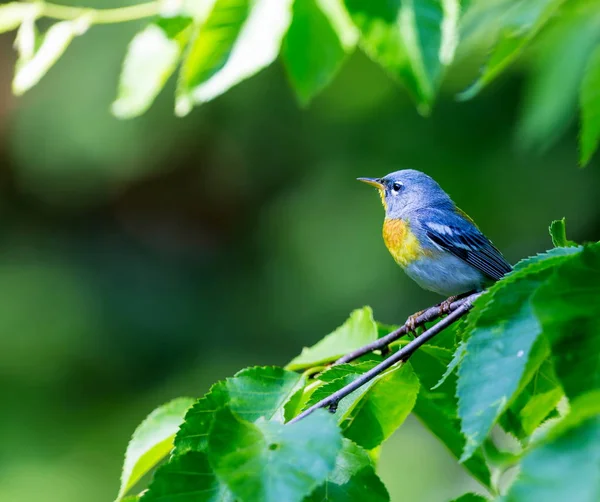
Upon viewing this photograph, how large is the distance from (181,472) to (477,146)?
3674 millimetres

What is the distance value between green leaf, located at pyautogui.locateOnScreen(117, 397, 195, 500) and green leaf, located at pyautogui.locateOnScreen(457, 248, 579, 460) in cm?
64

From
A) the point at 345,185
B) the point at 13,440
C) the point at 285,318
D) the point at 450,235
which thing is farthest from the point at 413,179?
the point at 13,440

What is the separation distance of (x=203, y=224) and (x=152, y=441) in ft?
14.9

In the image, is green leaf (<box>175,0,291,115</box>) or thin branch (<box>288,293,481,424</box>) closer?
thin branch (<box>288,293,481,424</box>)

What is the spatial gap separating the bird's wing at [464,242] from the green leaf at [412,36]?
1152 millimetres

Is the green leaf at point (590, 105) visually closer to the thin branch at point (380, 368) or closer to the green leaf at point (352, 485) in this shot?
the thin branch at point (380, 368)

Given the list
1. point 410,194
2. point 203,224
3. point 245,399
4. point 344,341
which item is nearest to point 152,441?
point 245,399

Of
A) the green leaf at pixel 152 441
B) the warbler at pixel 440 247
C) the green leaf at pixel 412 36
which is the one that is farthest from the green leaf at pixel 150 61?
the warbler at pixel 440 247

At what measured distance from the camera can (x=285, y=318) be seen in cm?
526

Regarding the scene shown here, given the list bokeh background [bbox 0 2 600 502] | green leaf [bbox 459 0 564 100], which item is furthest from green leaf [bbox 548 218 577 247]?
bokeh background [bbox 0 2 600 502]

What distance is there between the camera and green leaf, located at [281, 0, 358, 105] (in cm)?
144

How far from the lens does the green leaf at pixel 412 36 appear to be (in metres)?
1.24

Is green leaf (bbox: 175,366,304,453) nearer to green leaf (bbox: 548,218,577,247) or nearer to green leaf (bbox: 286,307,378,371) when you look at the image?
green leaf (bbox: 286,307,378,371)

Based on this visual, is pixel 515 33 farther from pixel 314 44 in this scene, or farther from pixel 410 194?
pixel 410 194
